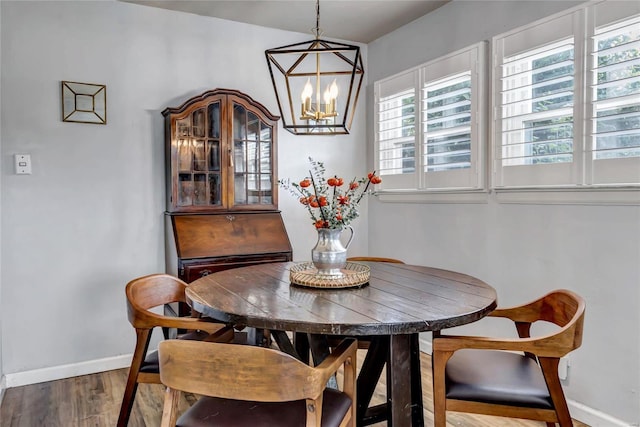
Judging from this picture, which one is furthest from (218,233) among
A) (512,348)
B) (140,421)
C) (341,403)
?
(512,348)

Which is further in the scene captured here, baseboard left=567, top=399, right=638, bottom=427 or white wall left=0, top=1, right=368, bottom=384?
white wall left=0, top=1, right=368, bottom=384

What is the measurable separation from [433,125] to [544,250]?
121 cm

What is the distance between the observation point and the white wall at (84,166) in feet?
9.04

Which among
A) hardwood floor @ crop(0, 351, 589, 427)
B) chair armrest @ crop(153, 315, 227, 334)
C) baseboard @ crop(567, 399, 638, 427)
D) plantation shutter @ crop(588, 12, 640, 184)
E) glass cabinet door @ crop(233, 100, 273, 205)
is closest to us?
chair armrest @ crop(153, 315, 227, 334)

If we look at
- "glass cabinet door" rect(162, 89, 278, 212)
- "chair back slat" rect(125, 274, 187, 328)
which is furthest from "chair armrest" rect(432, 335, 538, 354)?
"glass cabinet door" rect(162, 89, 278, 212)

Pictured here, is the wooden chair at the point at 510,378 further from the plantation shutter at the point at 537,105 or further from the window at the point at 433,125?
the window at the point at 433,125

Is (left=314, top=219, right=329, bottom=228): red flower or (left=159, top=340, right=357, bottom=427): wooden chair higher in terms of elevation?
(left=314, top=219, right=329, bottom=228): red flower

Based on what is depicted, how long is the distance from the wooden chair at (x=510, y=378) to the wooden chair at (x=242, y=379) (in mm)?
437

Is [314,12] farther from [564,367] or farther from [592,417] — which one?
[592,417]

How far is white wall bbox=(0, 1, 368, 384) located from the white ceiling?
17 cm

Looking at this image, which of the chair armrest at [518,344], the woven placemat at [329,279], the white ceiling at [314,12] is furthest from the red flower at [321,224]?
the white ceiling at [314,12]

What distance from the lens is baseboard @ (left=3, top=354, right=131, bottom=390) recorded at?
276cm

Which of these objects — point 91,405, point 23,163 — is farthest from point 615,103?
point 23,163

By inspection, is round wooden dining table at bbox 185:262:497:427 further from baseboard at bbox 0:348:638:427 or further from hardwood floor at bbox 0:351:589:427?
baseboard at bbox 0:348:638:427
